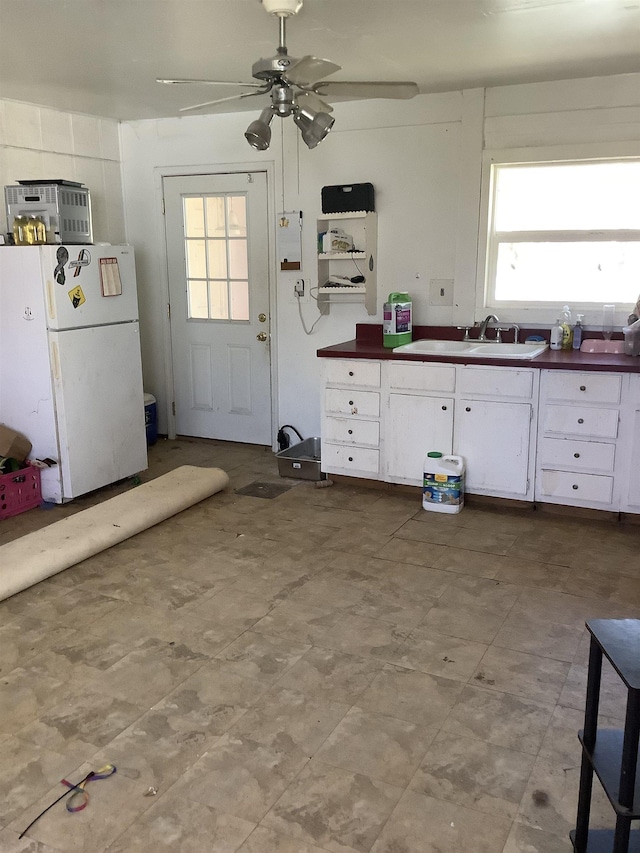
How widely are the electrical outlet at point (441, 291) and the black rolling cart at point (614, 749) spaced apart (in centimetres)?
336

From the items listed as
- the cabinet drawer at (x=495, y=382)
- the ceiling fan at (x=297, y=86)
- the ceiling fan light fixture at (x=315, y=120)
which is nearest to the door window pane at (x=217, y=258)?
the cabinet drawer at (x=495, y=382)

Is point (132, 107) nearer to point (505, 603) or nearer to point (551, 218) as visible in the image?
point (551, 218)

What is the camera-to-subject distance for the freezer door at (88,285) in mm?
4168

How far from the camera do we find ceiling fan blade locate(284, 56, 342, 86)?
2.70 metres

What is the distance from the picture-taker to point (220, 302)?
5582mm

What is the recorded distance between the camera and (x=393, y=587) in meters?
3.31

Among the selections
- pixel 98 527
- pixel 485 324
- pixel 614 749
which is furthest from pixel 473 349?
pixel 614 749

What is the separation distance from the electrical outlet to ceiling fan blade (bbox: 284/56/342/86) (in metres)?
2.10

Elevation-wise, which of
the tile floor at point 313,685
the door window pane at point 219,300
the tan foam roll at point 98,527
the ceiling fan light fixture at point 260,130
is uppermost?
the ceiling fan light fixture at point 260,130

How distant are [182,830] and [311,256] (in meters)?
3.95

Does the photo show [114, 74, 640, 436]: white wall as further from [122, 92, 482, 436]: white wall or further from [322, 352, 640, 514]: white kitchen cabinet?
[322, 352, 640, 514]: white kitchen cabinet

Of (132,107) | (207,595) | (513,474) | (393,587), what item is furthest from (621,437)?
(132,107)

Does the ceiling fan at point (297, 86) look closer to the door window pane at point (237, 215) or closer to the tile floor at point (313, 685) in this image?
the tile floor at point (313, 685)

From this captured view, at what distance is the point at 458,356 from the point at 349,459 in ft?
3.21
